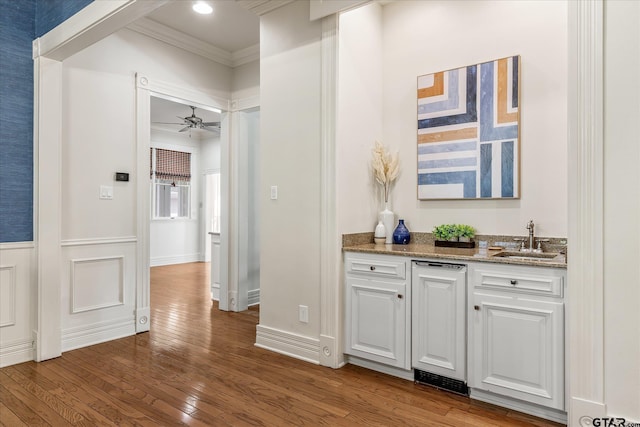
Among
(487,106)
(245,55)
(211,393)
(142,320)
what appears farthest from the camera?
(245,55)

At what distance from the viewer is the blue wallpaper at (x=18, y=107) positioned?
2.90 metres

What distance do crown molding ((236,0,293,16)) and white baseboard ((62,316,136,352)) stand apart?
117 inches

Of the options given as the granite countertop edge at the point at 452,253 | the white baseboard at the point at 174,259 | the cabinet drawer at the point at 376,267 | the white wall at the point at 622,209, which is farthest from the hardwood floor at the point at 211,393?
the white baseboard at the point at 174,259

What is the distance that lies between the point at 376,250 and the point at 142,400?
5.66 feet

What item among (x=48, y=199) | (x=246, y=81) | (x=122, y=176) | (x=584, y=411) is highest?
(x=246, y=81)

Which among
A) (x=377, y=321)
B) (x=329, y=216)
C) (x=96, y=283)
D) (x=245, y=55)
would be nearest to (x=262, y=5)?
(x=245, y=55)

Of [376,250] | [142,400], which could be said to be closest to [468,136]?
[376,250]

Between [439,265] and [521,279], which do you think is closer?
[521,279]

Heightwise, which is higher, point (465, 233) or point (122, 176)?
point (122, 176)

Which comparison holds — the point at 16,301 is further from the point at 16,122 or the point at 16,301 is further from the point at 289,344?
the point at 289,344

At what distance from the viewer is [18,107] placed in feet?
9.73

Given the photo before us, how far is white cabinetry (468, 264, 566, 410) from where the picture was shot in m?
2.04

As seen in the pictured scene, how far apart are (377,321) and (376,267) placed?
37 centimetres

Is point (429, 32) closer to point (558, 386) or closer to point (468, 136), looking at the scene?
point (468, 136)
